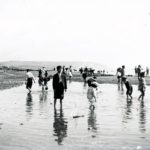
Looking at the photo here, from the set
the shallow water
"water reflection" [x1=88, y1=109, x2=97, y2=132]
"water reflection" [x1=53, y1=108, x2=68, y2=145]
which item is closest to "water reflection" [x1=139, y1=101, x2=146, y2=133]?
the shallow water

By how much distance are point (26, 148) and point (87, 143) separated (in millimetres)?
1507

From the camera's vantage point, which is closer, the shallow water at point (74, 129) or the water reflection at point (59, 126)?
the shallow water at point (74, 129)

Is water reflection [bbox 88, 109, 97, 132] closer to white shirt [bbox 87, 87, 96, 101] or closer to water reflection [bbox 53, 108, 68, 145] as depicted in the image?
water reflection [bbox 53, 108, 68, 145]

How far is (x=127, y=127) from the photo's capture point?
13.1 meters

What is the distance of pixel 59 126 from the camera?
13.3 meters

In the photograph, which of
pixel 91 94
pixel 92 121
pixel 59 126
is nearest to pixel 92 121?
pixel 92 121

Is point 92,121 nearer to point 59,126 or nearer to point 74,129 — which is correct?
point 59,126

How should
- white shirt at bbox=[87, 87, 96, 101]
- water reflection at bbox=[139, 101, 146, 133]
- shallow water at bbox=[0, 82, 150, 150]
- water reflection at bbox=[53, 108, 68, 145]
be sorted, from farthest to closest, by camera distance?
1. white shirt at bbox=[87, 87, 96, 101]
2. water reflection at bbox=[139, 101, 146, 133]
3. water reflection at bbox=[53, 108, 68, 145]
4. shallow water at bbox=[0, 82, 150, 150]

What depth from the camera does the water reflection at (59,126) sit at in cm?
1119

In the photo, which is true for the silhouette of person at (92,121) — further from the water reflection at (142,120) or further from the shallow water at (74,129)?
the water reflection at (142,120)

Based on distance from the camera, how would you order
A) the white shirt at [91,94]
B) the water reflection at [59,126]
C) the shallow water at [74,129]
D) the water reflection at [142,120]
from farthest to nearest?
the white shirt at [91,94] < the water reflection at [142,120] < the water reflection at [59,126] < the shallow water at [74,129]

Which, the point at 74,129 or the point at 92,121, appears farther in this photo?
the point at 92,121

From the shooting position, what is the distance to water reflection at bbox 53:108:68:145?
11188 mm

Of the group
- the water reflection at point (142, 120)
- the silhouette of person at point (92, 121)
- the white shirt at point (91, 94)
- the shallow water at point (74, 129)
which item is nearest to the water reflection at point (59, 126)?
the shallow water at point (74, 129)
